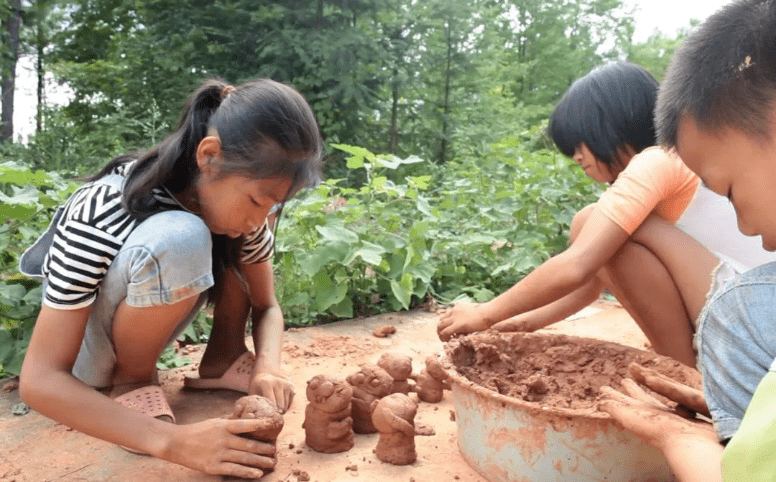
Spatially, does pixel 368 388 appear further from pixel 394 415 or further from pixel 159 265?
pixel 159 265

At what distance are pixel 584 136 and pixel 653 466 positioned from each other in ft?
3.88

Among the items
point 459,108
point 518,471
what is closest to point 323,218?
point 518,471

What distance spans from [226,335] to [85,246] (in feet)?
2.66

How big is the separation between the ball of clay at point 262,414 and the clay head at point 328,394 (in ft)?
0.58

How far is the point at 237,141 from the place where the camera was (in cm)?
187

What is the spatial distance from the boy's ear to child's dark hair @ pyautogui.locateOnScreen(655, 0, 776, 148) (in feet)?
4.14

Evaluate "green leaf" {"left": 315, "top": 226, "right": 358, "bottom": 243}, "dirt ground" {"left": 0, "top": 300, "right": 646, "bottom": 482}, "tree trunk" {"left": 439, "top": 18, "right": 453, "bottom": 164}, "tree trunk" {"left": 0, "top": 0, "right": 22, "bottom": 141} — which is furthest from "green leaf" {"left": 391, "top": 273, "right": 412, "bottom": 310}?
"tree trunk" {"left": 0, "top": 0, "right": 22, "bottom": 141}

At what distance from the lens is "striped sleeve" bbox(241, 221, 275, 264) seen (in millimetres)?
2332

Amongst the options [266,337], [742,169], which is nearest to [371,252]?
[266,337]

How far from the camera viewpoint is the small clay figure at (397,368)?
90.8 inches

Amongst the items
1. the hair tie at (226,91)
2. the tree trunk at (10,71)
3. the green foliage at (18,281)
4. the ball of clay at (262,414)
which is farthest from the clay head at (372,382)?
the tree trunk at (10,71)

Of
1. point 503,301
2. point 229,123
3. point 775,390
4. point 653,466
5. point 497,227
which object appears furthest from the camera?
point 497,227

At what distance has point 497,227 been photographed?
4633 mm

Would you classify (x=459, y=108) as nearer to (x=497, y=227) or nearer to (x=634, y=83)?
(x=497, y=227)
